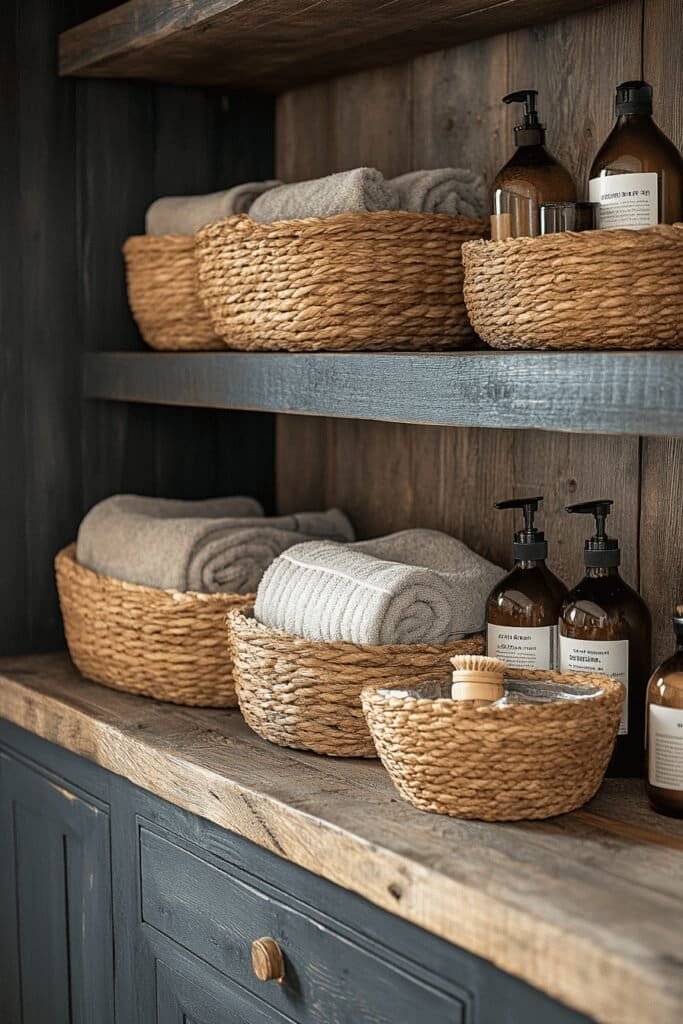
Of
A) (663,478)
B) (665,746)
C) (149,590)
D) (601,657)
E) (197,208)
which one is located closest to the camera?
(665,746)

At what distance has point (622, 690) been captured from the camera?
4.09 ft

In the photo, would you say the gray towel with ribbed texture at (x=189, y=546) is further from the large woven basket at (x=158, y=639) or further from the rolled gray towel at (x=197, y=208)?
the rolled gray towel at (x=197, y=208)

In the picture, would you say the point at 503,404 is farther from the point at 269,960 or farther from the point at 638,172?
the point at 269,960

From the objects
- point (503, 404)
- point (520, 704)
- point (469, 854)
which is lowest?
point (469, 854)

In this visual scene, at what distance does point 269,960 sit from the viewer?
50.7 inches

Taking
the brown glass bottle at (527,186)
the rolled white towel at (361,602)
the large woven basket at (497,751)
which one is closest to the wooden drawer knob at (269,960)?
the large woven basket at (497,751)

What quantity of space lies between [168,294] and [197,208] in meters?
0.12

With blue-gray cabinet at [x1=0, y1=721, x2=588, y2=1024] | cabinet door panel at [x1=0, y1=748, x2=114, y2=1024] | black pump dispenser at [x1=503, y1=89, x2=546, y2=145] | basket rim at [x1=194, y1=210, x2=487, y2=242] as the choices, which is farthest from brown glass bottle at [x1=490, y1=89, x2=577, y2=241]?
cabinet door panel at [x1=0, y1=748, x2=114, y2=1024]

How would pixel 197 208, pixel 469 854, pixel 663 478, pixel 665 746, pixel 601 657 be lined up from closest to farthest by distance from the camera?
pixel 469 854 < pixel 665 746 < pixel 601 657 < pixel 663 478 < pixel 197 208

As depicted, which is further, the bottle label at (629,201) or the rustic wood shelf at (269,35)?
the rustic wood shelf at (269,35)

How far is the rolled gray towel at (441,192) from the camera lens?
5.06 feet

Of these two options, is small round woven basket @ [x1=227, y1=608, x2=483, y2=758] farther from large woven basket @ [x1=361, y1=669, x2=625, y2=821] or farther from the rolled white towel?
large woven basket @ [x1=361, y1=669, x2=625, y2=821]

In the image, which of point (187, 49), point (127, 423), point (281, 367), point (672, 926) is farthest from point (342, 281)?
point (672, 926)

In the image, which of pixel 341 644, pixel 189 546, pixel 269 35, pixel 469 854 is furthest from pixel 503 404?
pixel 269 35
